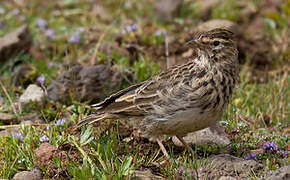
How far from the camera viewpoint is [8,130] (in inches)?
252

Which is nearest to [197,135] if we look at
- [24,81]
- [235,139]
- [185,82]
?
[235,139]

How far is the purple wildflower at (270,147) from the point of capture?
226 inches

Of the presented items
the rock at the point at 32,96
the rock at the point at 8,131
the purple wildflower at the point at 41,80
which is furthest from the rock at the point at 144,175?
the purple wildflower at the point at 41,80

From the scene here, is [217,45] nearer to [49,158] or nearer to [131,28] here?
[49,158]

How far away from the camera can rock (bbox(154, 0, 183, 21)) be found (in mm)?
10023

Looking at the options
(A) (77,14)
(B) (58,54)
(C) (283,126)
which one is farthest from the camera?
(A) (77,14)

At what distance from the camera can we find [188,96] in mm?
5547

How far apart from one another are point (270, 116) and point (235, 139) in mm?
1032

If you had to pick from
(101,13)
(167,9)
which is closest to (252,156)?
(167,9)

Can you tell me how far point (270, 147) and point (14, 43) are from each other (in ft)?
15.7

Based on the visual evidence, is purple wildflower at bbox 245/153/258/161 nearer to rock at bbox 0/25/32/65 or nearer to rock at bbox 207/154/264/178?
rock at bbox 207/154/264/178

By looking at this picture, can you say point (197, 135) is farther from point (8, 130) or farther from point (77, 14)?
point (77, 14)

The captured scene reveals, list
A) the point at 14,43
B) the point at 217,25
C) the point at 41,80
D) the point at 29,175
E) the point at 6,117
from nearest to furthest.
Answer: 1. the point at 29,175
2. the point at 6,117
3. the point at 41,80
4. the point at 14,43
5. the point at 217,25

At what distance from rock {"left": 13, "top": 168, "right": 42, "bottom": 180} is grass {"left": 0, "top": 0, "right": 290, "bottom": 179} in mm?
132
